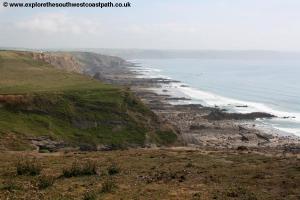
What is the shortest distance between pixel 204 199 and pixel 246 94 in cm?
13076

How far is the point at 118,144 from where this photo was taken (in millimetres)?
61500

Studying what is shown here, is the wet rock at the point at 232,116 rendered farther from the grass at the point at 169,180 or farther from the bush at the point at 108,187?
the bush at the point at 108,187

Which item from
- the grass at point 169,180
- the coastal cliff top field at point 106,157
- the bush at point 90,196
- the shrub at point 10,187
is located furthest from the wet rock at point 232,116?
the bush at point 90,196

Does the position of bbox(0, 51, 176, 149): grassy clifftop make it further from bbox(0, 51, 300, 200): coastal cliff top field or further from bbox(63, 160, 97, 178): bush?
bbox(63, 160, 97, 178): bush

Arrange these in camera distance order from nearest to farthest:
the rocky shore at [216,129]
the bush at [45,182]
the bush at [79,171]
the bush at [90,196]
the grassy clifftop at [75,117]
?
the bush at [90,196], the bush at [45,182], the bush at [79,171], the grassy clifftop at [75,117], the rocky shore at [216,129]

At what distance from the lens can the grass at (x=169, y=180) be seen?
908 inches

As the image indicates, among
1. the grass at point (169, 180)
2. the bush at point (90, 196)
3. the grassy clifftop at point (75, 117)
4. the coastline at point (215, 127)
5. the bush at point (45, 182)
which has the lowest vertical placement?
the coastline at point (215, 127)

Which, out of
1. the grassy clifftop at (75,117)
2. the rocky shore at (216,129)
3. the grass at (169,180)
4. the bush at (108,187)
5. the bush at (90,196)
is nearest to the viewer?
the bush at (90,196)

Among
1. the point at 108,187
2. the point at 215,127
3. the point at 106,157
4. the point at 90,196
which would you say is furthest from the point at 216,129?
the point at 90,196

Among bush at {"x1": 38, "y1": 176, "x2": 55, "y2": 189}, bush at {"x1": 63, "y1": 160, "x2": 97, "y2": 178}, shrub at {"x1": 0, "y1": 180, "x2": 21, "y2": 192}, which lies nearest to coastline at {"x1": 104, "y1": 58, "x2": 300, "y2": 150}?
bush at {"x1": 63, "y1": 160, "x2": 97, "y2": 178}

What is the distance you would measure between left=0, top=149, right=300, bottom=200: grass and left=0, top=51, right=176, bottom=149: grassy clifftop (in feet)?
77.1

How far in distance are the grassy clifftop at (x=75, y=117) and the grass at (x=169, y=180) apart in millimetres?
23496

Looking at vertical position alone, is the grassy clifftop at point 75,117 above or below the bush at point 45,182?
below

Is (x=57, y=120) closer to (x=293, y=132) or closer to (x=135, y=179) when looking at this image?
(x=135, y=179)
